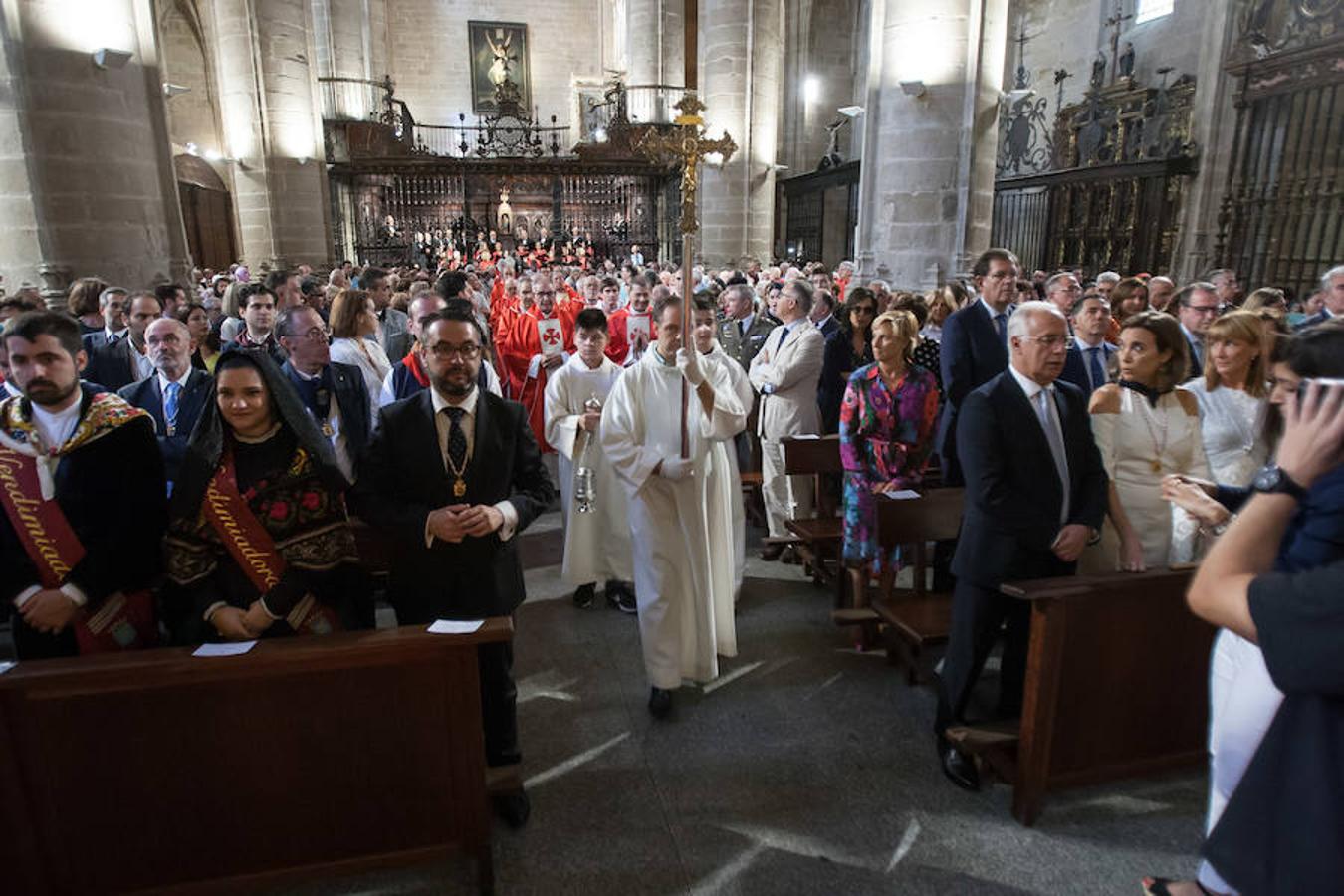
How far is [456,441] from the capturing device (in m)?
2.97

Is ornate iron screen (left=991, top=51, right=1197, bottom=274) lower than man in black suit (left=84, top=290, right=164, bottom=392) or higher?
higher

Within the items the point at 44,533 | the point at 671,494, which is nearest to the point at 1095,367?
the point at 671,494

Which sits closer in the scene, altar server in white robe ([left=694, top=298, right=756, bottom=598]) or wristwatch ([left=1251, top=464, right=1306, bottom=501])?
wristwatch ([left=1251, top=464, right=1306, bottom=501])

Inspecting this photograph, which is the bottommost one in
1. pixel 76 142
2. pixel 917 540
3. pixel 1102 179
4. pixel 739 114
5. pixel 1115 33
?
pixel 917 540

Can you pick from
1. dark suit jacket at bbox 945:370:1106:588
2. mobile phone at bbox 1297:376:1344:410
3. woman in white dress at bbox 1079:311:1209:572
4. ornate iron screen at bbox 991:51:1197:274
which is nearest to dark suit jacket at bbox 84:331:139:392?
dark suit jacket at bbox 945:370:1106:588

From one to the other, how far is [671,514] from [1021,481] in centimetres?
153

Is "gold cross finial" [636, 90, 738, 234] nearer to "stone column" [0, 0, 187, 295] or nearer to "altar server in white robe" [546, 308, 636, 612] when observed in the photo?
"altar server in white robe" [546, 308, 636, 612]

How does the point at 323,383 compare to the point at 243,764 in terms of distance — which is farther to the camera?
the point at 323,383

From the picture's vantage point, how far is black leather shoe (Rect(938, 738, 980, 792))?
3.20 m

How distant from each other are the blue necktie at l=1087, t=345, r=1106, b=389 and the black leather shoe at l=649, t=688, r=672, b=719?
3184 millimetres

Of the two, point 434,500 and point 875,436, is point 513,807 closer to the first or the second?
point 434,500

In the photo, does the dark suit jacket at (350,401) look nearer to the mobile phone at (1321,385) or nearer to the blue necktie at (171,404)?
the blue necktie at (171,404)

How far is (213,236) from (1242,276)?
21.3 meters

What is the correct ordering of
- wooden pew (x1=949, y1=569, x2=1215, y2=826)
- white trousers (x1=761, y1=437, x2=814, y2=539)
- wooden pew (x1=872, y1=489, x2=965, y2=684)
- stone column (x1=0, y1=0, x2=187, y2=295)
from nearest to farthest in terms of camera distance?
1. wooden pew (x1=949, y1=569, x2=1215, y2=826)
2. wooden pew (x1=872, y1=489, x2=965, y2=684)
3. white trousers (x1=761, y1=437, x2=814, y2=539)
4. stone column (x1=0, y1=0, x2=187, y2=295)
